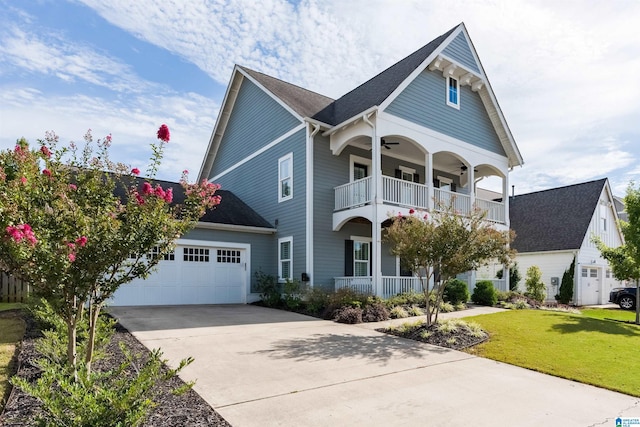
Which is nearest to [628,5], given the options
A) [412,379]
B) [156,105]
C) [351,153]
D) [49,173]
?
[412,379]

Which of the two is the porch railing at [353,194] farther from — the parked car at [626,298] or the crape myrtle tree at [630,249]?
the parked car at [626,298]

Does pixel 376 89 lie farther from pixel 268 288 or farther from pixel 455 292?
pixel 268 288

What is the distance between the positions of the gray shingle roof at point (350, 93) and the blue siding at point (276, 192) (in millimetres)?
1638

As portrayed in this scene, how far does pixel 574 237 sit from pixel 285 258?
17062 mm

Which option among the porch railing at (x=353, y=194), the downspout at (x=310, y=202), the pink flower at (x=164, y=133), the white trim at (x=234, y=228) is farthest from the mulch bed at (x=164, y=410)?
the porch railing at (x=353, y=194)

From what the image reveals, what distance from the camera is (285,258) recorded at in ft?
52.9

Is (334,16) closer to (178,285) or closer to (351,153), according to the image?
(351,153)

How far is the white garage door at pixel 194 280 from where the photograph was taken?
14.2 m

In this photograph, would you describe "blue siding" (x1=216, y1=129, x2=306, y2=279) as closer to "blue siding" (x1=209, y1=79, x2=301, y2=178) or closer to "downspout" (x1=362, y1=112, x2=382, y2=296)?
"blue siding" (x1=209, y1=79, x2=301, y2=178)

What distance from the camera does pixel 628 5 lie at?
319 inches

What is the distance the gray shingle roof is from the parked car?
1618 cm

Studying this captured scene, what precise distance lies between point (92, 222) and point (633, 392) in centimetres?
751

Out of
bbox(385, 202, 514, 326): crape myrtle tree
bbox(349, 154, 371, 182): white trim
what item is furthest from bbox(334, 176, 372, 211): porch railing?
bbox(385, 202, 514, 326): crape myrtle tree

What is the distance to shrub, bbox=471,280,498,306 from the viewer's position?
15852 millimetres
